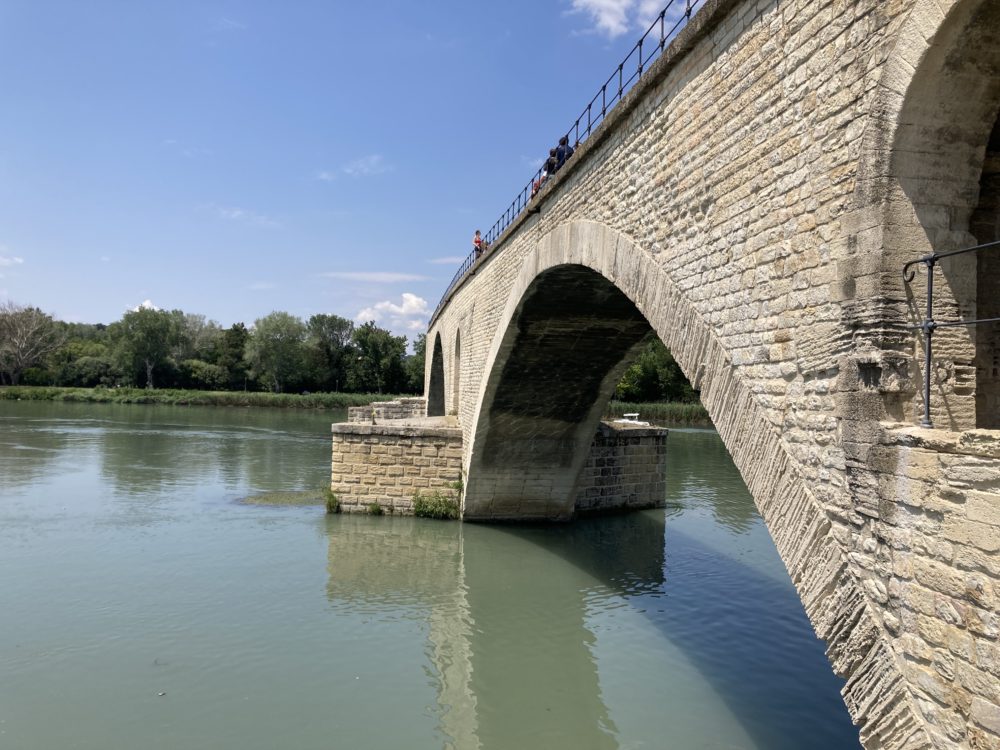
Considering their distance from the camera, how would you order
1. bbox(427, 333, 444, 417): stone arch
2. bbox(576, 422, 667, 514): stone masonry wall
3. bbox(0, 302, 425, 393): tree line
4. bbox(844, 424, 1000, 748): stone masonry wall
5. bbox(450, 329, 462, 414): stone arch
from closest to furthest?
bbox(844, 424, 1000, 748): stone masonry wall < bbox(576, 422, 667, 514): stone masonry wall < bbox(450, 329, 462, 414): stone arch < bbox(427, 333, 444, 417): stone arch < bbox(0, 302, 425, 393): tree line

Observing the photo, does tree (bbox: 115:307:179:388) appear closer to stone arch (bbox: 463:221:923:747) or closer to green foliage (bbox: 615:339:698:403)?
green foliage (bbox: 615:339:698:403)

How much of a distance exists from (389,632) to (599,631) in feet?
8.58

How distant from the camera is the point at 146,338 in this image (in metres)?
59.8

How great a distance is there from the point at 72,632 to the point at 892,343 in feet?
28.7

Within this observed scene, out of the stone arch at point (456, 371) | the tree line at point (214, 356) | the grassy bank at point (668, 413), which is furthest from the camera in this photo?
the tree line at point (214, 356)

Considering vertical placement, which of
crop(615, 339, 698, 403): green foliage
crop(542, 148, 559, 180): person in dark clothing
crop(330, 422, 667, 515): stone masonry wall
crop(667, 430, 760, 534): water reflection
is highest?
crop(542, 148, 559, 180): person in dark clothing

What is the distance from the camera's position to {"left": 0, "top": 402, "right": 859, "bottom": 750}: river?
676 cm

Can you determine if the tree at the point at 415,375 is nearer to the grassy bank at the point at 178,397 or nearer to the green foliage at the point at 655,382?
the grassy bank at the point at 178,397

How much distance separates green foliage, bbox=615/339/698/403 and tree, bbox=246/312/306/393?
27960mm

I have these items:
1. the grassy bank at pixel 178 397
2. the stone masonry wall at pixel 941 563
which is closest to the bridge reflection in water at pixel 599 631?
the stone masonry wall at pixel 941 563

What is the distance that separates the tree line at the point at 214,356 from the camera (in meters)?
59.2

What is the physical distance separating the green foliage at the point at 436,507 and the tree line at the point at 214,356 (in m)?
49.7

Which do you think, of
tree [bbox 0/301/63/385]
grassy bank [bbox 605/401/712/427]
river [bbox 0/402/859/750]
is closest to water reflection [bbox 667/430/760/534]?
river [bbox 0/402/859/750]

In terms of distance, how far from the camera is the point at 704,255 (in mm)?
5656
